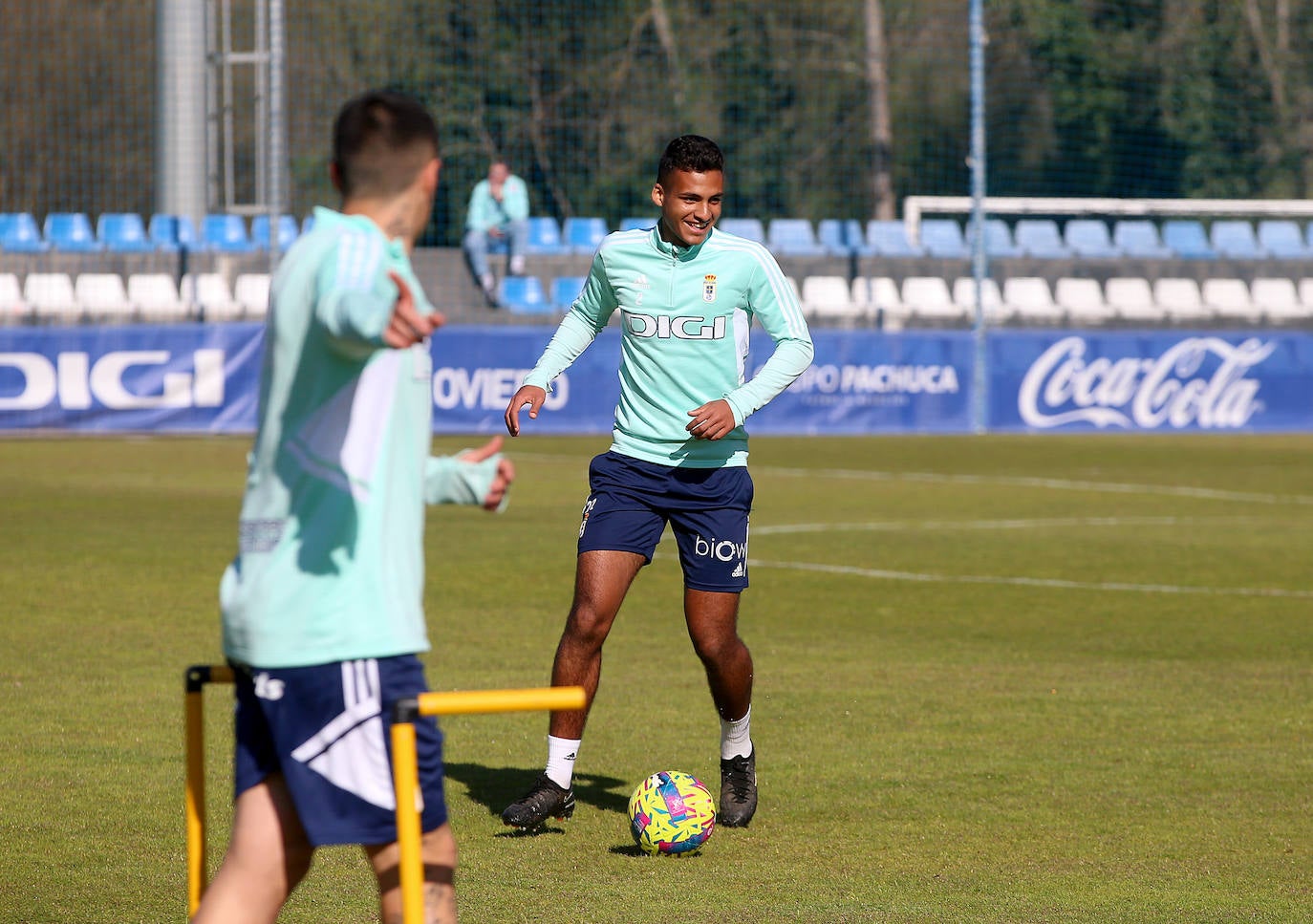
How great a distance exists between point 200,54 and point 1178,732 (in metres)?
21.5

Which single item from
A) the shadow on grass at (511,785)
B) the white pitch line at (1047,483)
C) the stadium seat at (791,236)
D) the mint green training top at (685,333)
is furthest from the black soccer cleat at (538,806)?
the stadium seat at (791,236)

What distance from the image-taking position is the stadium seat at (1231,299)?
30.4m

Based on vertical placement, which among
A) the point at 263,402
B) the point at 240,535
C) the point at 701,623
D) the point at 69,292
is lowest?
the point at 701,623

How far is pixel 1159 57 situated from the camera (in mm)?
37844

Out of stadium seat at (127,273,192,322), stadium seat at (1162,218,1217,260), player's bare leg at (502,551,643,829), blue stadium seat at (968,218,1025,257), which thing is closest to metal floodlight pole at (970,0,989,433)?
blue stadium seat at (968,218,1025,257)

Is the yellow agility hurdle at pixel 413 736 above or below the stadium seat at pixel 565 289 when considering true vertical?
below

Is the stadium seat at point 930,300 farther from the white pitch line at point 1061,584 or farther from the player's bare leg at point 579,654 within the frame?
the player's bare leg at point 579,654

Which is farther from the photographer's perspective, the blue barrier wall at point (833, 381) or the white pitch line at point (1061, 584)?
the blue barrier wall at point (833, 381)

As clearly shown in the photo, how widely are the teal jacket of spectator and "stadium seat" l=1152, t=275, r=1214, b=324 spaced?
406 inches

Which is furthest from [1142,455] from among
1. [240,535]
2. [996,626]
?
[240,535]

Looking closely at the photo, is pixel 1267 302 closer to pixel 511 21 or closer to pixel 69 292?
pixel 511 21

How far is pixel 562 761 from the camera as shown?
6152mm

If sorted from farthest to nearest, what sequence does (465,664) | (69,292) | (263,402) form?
1. (69,292)
2. (465,664)
3. (263,402)

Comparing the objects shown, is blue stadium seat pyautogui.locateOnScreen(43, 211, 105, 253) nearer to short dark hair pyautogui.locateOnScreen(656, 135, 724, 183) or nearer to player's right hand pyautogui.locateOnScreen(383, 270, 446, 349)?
short dark hair pyautogui.locateOnScreen(656, 135, 724, 183)
